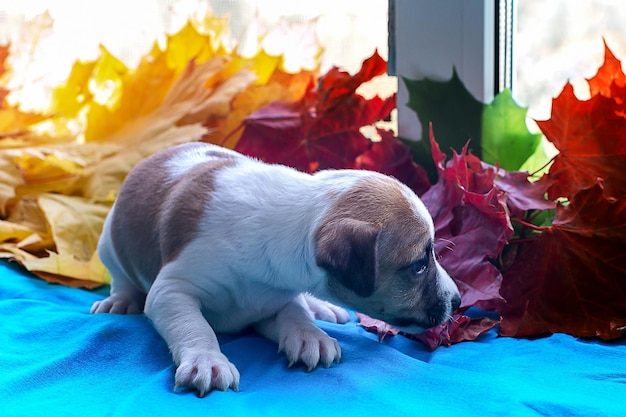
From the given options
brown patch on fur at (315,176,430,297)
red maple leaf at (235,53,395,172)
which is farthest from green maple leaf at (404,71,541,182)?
brown patch on fur at (315,176,430,297)

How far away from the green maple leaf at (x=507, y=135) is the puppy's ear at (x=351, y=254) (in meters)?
0.77

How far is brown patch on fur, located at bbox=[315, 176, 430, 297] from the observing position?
50.9 inches

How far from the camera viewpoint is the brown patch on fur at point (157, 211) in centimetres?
156

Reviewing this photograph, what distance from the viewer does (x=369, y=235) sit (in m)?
1.30

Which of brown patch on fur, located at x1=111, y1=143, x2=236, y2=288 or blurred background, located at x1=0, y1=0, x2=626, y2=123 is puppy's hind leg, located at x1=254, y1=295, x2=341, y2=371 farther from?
blurred background, located at x1=0, y1=0, x2=626, y2=123

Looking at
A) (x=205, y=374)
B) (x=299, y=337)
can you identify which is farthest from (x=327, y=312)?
(x=205, y=374)

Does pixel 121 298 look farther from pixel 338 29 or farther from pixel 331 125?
pixel 338 29

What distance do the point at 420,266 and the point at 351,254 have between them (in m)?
0.21

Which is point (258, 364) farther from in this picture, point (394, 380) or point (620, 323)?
point (620, 323)

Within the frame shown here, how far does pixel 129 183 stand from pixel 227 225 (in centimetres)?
44

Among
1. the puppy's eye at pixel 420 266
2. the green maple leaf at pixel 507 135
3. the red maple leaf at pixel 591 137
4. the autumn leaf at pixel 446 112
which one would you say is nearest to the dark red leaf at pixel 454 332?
the puppy's eye at pixel 420 266

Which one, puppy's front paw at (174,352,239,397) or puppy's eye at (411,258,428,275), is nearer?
puppy's front paw at (174,352,239,397)

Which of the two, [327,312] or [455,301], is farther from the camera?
[327,312]

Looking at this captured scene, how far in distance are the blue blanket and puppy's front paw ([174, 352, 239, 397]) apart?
0.08 feet
